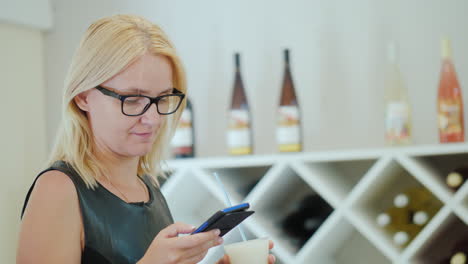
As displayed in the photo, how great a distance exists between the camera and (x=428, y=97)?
2045 mm

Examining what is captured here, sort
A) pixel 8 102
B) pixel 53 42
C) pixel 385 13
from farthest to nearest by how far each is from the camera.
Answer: pixel 53 42
pixel 8 102
pixel 385 13

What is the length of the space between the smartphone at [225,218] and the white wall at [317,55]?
4.31 feet

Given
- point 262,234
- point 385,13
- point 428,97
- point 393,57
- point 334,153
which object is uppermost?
point 385,13

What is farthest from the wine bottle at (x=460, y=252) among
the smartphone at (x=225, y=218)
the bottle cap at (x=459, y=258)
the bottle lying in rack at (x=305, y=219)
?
the smartphone at (x=225, y=218)

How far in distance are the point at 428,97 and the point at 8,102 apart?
1.51 m

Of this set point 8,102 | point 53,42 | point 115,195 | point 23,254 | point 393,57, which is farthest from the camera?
point 53,42

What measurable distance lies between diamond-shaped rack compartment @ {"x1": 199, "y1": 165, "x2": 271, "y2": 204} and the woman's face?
106cm

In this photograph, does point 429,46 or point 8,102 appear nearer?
point 429,46

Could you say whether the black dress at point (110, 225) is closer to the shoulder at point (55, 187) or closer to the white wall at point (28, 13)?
the shoulder at point (55, 187)

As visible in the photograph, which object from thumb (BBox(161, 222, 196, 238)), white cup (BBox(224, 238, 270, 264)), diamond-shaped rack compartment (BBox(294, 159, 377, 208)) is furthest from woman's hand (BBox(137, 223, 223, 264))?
diamond-shaped rack compartment (BBox(294, 159, 377, 208))

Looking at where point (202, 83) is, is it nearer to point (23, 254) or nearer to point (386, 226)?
point (386, 226)

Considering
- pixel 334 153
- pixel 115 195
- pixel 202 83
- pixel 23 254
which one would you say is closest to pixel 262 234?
pixel 334 153

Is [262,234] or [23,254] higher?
[23,254]

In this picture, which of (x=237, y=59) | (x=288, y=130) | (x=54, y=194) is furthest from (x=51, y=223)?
(x=237, y=59)
